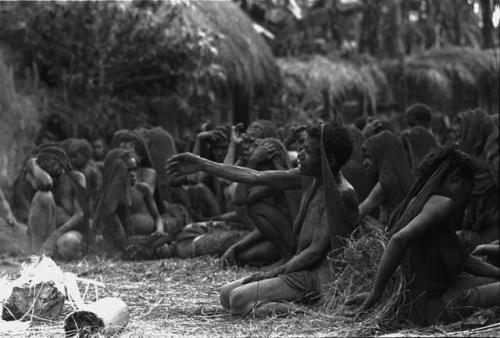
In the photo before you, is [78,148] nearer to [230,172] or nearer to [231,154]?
[231,154]

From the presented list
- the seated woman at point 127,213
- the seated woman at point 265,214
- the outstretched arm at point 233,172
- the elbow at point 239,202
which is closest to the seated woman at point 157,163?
the seated woman at point 127,213

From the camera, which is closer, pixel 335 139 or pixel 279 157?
pixel 335 139

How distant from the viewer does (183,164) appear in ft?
22.8

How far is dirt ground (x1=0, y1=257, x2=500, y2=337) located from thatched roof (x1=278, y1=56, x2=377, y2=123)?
1032 centimetres

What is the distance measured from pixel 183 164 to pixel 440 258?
1.96 m

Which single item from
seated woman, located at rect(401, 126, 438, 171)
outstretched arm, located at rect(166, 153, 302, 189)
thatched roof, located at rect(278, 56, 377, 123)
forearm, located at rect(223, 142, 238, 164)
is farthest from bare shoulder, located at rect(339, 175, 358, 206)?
thatched roof, located at rect(278, 56, 377, 123)

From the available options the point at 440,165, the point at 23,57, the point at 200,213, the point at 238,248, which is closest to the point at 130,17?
the point at 23,57

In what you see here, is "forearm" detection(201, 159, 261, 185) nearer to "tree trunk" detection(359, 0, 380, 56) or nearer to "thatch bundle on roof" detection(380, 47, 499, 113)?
"thatch bundle on roof" detection(380, 47, 499, 113)

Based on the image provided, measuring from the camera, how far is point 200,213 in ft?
40.8

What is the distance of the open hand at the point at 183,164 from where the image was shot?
688 cm

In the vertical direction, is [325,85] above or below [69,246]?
above

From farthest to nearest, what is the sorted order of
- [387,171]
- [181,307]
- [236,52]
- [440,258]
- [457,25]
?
[457,25] < [236,52] < [387,171] < [181,307] < [440,258]

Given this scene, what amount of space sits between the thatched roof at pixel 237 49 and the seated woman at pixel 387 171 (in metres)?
8.62

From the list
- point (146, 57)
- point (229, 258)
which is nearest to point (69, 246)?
point (229, 258)
